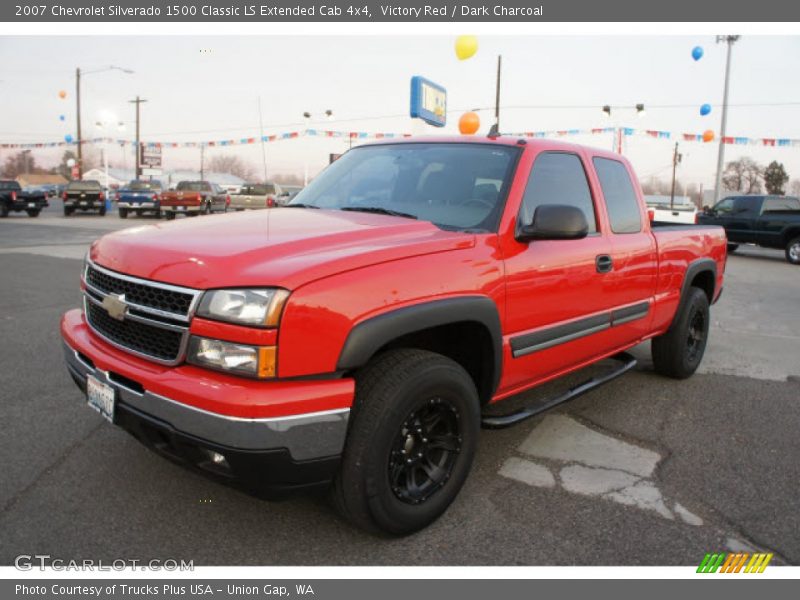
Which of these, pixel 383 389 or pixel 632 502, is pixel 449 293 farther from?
pixel 632 502

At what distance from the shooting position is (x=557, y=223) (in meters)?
2.92

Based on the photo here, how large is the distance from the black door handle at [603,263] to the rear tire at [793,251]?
14904 mm

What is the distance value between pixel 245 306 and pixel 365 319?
0.45 metres

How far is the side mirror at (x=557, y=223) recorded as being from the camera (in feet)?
9.58

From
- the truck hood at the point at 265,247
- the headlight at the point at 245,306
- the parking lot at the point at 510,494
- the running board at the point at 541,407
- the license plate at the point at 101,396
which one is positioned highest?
the truck hood at the point at 265,247

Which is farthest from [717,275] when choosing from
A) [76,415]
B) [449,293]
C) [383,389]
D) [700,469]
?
[76,415]

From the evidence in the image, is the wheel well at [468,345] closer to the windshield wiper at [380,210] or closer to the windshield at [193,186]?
the windshield wiper at [380,210]

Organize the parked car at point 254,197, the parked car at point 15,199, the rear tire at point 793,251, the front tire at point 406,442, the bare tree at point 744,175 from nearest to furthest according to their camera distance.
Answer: the front tire at point 406,442
the rear tire at point 793,251
the parked car at point 15,199
the parked car at point 254,197
the bare tree at point 744,175

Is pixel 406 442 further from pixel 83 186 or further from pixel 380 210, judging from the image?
pixel 83 186

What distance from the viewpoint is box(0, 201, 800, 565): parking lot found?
2.52m

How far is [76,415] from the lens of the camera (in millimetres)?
3820

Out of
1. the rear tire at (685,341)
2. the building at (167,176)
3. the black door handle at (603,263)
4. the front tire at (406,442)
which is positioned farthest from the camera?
the building at (167,176)

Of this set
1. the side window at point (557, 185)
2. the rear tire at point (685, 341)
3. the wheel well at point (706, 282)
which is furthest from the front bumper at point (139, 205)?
the side window at point (557, 185)

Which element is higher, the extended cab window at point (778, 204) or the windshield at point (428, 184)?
the extended cab window at point (778, 204)
